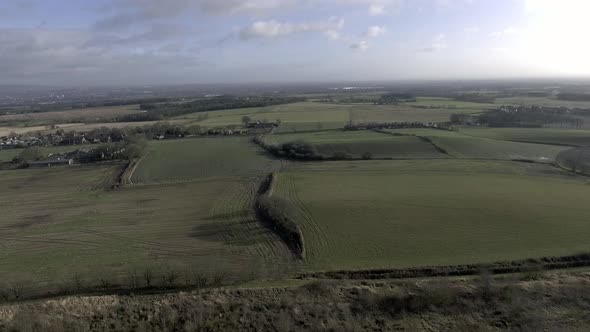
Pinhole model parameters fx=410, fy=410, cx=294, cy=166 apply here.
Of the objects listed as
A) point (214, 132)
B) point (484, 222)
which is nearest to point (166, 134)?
point (214, 132)

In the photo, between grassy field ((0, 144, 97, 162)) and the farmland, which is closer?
the farmland

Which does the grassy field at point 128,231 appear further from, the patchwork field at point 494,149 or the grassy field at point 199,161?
the patchwork field at point 494,149

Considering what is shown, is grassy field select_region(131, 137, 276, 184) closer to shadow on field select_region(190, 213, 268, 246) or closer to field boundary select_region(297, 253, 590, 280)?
shadow on field select_region(190, 213, 268, 246)

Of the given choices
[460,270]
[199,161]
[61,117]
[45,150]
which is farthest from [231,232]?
[61,117]

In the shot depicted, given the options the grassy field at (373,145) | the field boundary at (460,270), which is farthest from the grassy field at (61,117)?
the field boundary at (460,270)

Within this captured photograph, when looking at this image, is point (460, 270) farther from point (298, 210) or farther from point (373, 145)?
point (373, 145)

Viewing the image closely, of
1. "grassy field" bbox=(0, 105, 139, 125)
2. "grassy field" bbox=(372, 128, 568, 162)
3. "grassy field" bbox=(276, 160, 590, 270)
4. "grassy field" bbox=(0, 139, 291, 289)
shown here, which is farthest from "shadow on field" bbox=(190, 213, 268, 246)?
"grassy field" bbox=(0, 105, 139, 125)

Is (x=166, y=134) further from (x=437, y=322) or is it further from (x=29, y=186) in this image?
(x=437, y=322)
